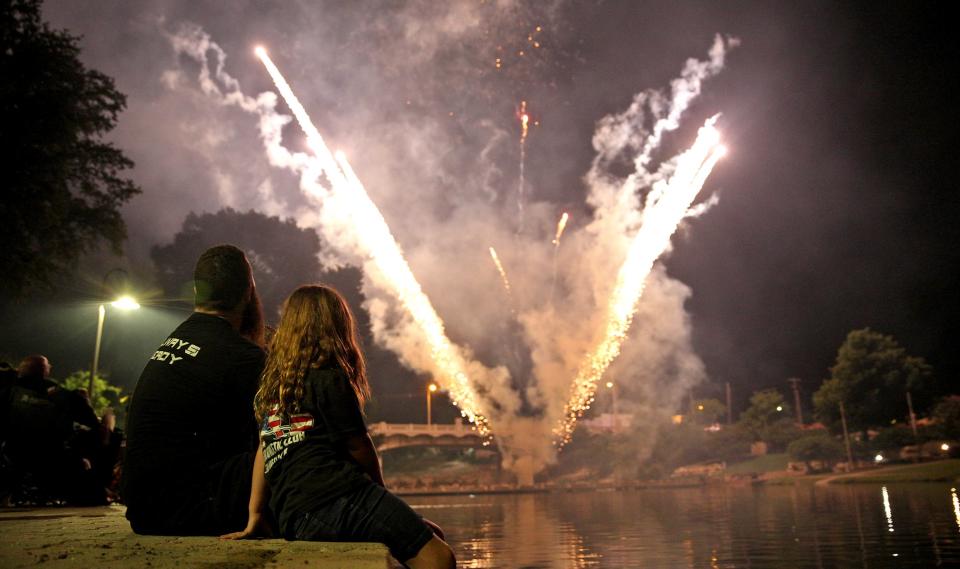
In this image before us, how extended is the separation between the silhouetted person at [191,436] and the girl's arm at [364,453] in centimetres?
89

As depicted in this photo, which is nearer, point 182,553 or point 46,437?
point 182,553

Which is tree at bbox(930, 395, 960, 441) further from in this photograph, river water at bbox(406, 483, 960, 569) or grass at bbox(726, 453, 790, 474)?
river water at bbox(406, 483, 960, 569)

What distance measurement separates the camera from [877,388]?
74.2 meters

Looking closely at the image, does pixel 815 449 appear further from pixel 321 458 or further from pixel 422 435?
pixel 321 458

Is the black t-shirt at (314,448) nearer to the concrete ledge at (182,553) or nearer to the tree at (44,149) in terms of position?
the concrete ledge at (182,553)

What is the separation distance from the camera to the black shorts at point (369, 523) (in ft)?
13.0

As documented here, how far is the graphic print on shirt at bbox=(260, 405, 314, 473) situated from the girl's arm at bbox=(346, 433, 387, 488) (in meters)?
0.27

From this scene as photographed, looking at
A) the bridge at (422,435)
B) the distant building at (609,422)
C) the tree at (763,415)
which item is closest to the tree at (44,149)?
the bridge at (422,435)

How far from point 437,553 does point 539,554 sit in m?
8.18

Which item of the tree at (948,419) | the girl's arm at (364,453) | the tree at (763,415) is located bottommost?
the girl's arm at (364,453)

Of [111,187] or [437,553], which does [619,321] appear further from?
[437,553]

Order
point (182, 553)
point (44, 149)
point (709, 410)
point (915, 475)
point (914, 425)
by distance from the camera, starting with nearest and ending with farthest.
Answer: point (182, 553)
point (44, 149)
point (915, 475)
point (914, 425)
point (709, 410)

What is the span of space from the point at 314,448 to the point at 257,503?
58cm

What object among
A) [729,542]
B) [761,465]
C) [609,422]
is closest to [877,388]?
[761,465]
